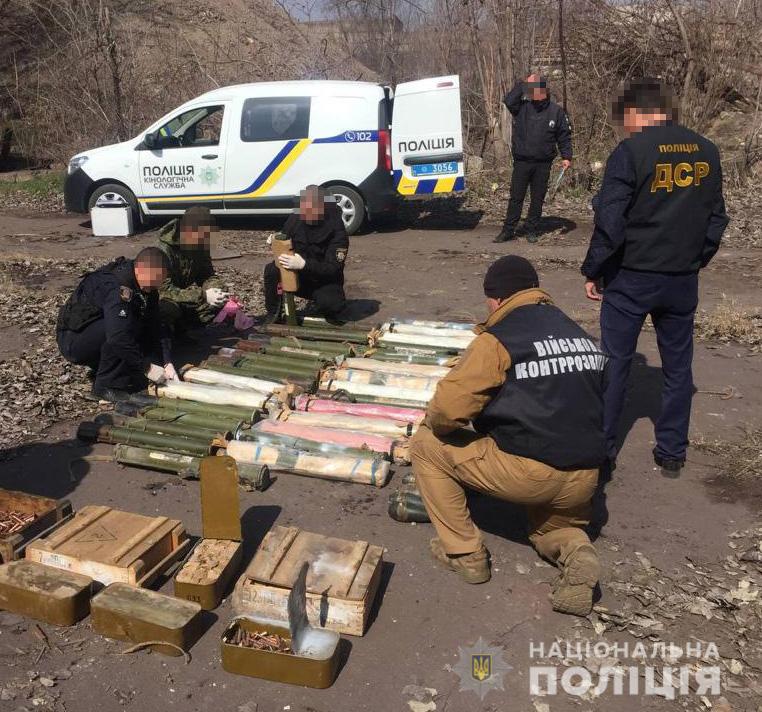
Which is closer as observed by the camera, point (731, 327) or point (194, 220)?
point (194, 220)

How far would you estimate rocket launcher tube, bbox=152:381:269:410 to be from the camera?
518 centimetres

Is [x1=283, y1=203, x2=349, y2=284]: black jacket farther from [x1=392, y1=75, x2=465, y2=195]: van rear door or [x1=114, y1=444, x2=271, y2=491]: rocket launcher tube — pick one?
[x1=392, y1=75, x2=465, y2=195]: van rear door

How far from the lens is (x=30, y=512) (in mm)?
3783

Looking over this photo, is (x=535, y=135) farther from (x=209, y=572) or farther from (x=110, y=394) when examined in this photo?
(x=209, y=572)

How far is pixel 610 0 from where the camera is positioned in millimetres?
14242

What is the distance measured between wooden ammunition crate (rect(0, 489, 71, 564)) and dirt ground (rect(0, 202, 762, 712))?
1.07 feet

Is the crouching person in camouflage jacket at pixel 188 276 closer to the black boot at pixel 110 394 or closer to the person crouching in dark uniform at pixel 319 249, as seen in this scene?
the person crouching in dark uniform at pixel 319 249

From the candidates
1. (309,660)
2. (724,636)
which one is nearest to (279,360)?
(309,660)

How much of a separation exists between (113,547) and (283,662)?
104cm

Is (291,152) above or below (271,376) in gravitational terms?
above

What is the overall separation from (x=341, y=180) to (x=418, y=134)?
1238mm

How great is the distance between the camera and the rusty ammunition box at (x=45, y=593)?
10.5ft

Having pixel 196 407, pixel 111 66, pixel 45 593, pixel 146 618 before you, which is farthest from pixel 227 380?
pixel 111 66
